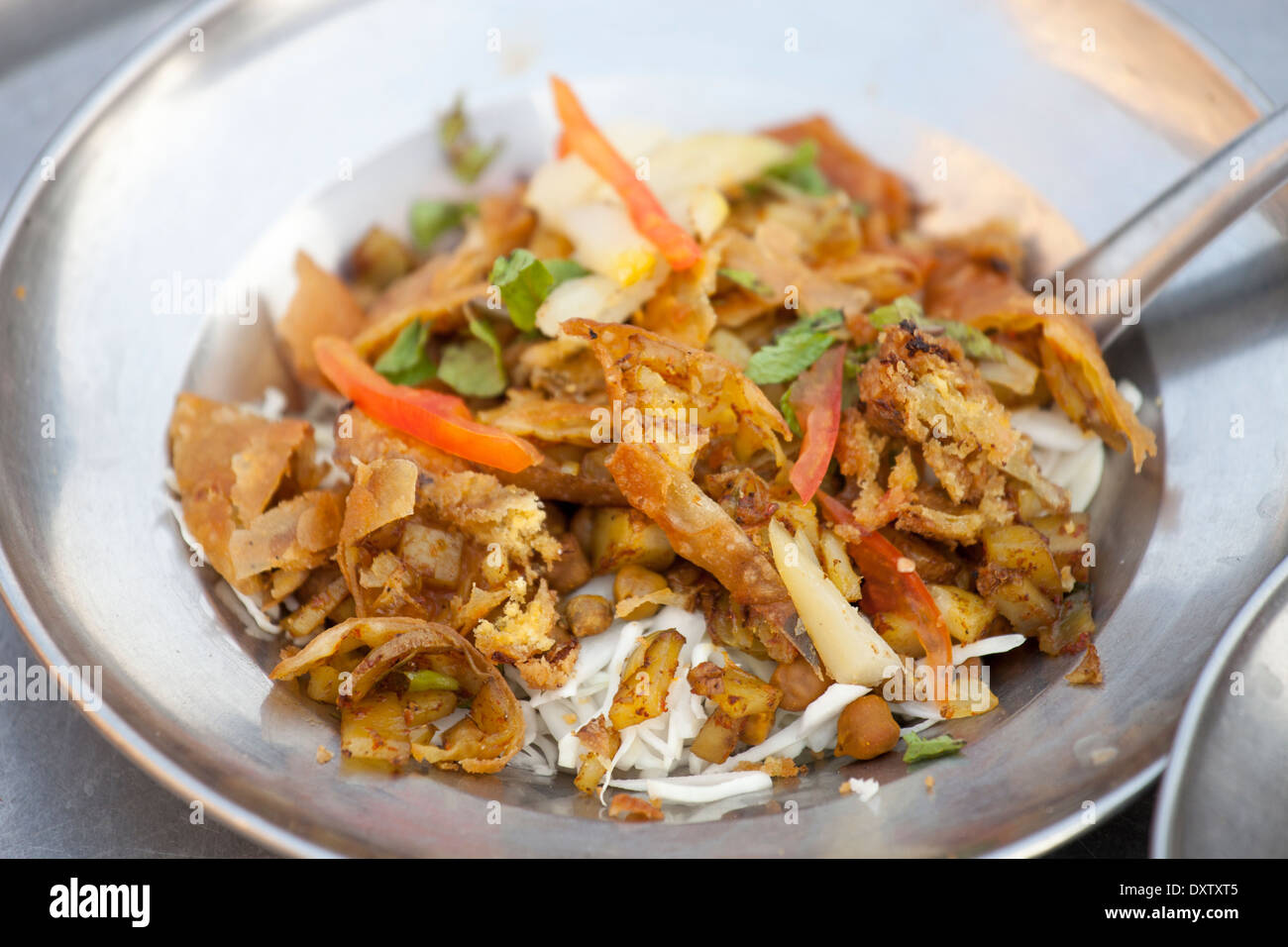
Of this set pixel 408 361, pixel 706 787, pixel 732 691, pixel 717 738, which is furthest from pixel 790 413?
pixel 408 361

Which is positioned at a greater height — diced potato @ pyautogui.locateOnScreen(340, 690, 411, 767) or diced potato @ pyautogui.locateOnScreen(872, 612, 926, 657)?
diced potato @ pyautogui.locateOnScreen(872, 612, 926, 657)

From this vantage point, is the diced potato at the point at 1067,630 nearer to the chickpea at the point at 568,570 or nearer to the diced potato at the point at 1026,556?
the diced potato at the point at 1026,556

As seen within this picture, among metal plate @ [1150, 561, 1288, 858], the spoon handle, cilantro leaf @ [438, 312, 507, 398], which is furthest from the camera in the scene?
cilantro leaf @ [438, 312, 507, 398]

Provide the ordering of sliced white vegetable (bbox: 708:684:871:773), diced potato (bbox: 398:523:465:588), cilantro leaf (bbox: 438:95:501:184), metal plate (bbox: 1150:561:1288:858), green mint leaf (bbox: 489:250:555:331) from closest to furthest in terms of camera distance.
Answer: metal plate (bbox: 1150:561:1288:858)
sliced white vegetable (bbox: 708:684:871:773)
diced potato (bbox: 398:523:465:588)
green mint leaf (bbox: 489:250:555:331)
cilantro leaf (bbox: 438:95:501:184)

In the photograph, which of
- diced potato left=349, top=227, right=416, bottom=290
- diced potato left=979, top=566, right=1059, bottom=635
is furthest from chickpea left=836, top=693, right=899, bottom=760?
diced potato left=349, top=227, right=416, bottom=290

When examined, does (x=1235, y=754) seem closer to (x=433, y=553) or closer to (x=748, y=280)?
(x=748, y=280)

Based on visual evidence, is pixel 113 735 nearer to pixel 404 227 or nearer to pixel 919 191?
pixel 404 227

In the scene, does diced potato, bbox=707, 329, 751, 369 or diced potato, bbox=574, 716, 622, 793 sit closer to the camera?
diced potato, bbox=574, 716, 622, 793

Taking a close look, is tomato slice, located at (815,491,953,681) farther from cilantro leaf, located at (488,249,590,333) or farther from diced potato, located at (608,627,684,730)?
cilantro leaf, located at (488,249,590,333)
